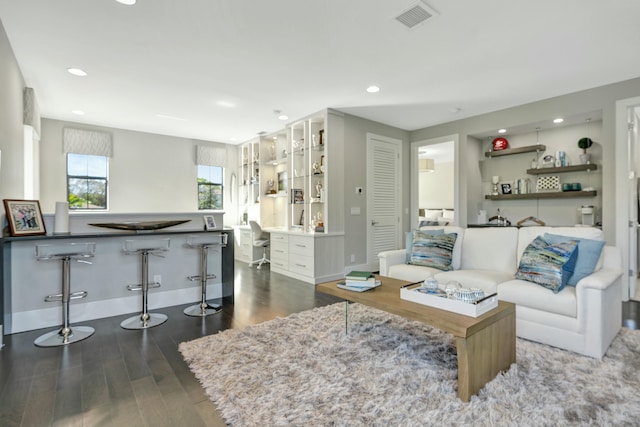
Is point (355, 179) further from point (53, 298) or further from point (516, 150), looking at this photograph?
point (53, 298)

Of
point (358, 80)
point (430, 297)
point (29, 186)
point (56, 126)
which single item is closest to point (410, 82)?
point (358, 80)

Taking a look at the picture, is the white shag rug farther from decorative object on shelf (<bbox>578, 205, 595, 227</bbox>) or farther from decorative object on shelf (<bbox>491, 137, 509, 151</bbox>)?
decorative object on shelf (<bbox>491, 137, 509, 151</bbox>)

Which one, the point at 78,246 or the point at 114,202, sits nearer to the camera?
the point at 78,246

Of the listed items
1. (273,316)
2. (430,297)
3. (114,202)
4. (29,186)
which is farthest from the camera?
(114,202)

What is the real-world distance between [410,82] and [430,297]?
2.80 m

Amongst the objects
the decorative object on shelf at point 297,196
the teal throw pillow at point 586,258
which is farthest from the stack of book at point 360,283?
the decorative object on shelf at point 297,196

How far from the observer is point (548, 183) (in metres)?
5.02

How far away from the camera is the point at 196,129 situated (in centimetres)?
633

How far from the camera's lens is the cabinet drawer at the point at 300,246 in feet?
16.3

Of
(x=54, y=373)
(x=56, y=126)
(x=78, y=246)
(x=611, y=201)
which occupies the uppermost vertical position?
(x=56, y=126)

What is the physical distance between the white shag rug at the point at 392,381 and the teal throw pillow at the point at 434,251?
86 cm

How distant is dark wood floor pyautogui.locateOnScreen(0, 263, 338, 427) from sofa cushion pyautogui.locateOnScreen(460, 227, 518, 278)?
2.18m

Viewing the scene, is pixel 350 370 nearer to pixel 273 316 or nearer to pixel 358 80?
pixel 273 316

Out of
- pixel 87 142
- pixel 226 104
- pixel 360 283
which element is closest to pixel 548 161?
pixel 360 283
